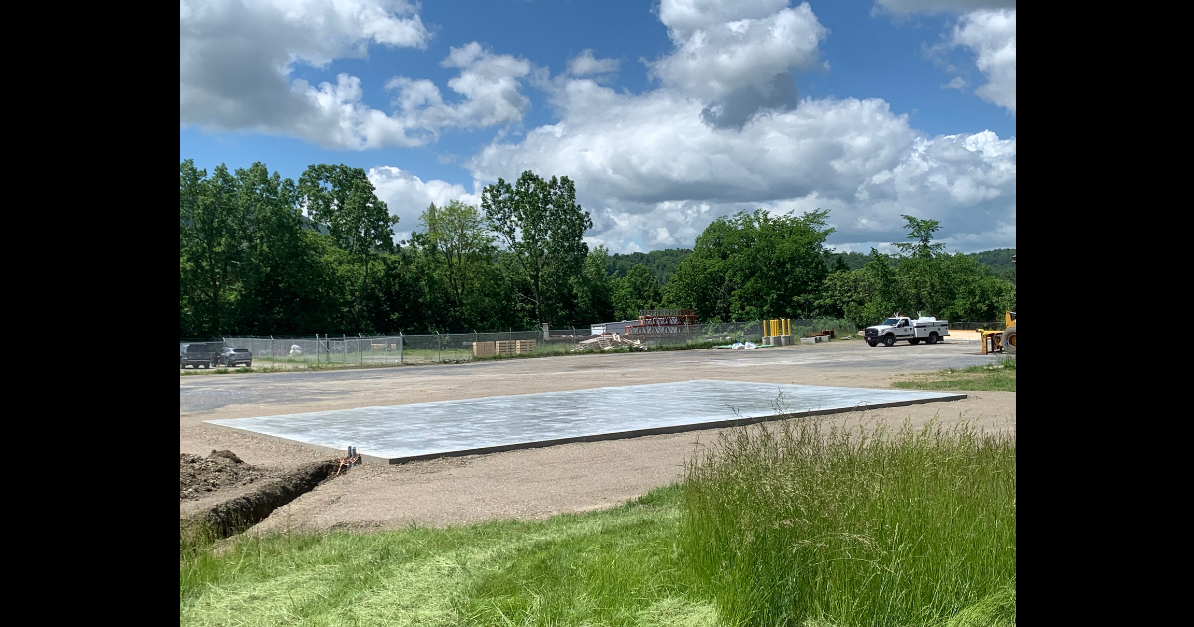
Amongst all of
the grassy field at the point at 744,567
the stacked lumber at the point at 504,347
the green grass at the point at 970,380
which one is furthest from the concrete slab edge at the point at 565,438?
the stacked lumber at the point at 504,347

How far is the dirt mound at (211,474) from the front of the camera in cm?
1011

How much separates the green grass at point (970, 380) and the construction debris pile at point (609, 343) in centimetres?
2918

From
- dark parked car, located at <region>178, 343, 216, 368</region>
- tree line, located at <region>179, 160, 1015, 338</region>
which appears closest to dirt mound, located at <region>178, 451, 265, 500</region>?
dark parked car, located at <region>178, 343, 216, 368</region>

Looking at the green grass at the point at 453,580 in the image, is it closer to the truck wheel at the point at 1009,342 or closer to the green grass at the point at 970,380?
the green grass at the point at 970,380

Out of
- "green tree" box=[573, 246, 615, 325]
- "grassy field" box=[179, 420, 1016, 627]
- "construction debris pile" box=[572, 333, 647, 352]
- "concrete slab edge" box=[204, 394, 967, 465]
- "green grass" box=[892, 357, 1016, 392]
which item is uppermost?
"green tree" box=[573, 246, 615, 325]

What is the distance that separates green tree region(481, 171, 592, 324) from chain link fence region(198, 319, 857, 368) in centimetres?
2318

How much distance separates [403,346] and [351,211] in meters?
33.8

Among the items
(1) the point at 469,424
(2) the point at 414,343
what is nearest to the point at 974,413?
(1) the point at 469,424

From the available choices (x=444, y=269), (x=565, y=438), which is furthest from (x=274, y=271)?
(x=565, y=438)

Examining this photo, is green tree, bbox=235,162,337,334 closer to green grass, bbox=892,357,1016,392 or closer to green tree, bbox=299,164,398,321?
green tree, bbox=299,164,398,321

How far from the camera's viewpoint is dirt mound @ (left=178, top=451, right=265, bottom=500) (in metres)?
10.1

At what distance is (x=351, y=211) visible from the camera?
79.0 metres
